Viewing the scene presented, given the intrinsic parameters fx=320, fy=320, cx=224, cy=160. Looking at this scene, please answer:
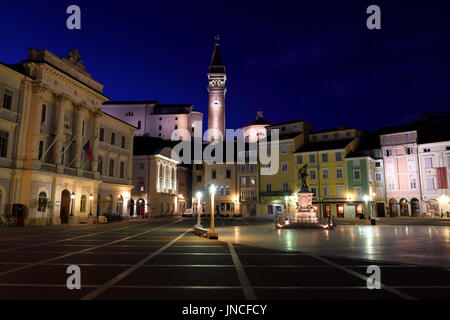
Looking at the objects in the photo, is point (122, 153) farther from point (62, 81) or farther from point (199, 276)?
point (199, 276)

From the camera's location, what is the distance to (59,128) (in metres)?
36.0

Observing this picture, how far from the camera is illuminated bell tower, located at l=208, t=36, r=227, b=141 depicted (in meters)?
104

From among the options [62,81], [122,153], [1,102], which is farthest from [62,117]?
[122,153]

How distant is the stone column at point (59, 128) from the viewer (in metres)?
35.7

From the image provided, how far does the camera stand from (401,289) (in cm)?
796

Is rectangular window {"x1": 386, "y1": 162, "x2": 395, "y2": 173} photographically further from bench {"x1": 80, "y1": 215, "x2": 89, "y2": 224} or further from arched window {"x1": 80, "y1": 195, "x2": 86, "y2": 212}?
arched window {"x1": 80, "y1": 195, "x2": 86, "y2": 212}

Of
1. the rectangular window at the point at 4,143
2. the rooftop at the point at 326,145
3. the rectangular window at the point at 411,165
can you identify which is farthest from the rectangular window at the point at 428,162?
the rectangular window at the point at 4,143

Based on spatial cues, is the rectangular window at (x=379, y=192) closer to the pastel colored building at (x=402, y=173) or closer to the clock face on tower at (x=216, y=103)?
the pastel colored building at (x=402, y=173)

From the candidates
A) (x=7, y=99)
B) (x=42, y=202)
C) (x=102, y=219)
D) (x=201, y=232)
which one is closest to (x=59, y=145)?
(x=42, y=202)

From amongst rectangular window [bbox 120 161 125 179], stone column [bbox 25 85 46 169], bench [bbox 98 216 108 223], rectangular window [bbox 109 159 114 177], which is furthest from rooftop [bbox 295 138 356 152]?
stone column [bbox 25 85 46 169]

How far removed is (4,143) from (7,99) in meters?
4.27

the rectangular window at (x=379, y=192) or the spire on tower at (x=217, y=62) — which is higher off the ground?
the spire on tower at (x=217, y=62)

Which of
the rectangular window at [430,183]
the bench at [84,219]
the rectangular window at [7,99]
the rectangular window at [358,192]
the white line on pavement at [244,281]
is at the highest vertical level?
the rectangular window at [7,99]
